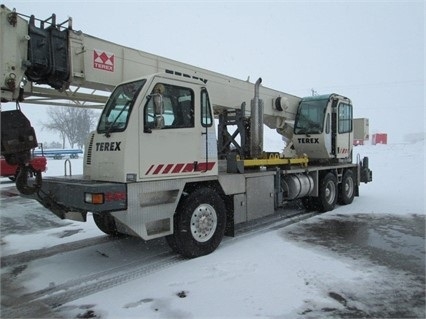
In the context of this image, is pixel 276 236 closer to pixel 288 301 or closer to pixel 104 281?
pixel 288 301

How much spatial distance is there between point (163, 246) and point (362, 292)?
3.43 m

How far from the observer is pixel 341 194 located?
10.9 m

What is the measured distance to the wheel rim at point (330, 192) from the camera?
10.0m

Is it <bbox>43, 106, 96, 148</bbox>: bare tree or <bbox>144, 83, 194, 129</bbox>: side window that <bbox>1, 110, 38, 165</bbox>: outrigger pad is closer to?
<bbox>144, 83, 194, 129</bbox>: side window

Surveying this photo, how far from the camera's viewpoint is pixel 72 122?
6844 cm

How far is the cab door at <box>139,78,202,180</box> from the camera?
203 inches

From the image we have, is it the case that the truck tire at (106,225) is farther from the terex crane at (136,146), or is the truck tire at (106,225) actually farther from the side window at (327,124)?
the side window at (327,124)

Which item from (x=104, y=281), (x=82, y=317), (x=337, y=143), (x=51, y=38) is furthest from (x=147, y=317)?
(x=337, y=143)

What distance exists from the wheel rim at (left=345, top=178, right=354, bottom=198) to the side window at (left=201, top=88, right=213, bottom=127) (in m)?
6.57

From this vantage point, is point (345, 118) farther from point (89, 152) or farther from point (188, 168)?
point (89, 152)

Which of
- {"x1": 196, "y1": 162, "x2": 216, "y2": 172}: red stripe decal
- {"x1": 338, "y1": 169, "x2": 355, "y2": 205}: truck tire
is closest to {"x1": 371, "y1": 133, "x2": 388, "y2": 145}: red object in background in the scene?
{"x1": 338, "y1": 169, "x2": 355, "y2": 205}: truck tire

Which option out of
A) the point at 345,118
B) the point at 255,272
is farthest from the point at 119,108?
the point at 345,118

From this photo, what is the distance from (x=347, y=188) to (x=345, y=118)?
2.14 meters

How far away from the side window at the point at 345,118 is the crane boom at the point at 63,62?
514cm
